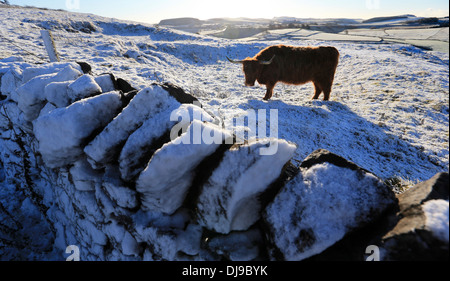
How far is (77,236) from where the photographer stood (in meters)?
3.83

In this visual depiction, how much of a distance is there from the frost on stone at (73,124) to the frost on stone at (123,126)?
9.7 inches

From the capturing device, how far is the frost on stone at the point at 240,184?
6.72 ft

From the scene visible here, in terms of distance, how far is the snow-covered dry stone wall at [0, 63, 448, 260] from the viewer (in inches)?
76.0

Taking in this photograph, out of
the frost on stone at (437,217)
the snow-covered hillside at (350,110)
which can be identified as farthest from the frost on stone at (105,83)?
the frost on stone at (437,217)

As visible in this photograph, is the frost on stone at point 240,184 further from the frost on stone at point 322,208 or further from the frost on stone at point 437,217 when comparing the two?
the frost on stone at point 437,217

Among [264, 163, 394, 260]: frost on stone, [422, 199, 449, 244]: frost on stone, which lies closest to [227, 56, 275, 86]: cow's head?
[264, 163, 394, 260]: frost on stone

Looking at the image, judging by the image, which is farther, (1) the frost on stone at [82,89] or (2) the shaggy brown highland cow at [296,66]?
(2) the shaggy brown highland cow at [296,66]

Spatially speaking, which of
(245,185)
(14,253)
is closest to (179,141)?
(245,185)

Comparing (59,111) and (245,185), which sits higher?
(59,111)

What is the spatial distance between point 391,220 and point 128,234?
2958 mm
